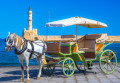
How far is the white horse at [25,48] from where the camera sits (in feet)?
27.7

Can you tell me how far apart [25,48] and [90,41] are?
3.24m

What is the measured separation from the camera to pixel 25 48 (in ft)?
28.7

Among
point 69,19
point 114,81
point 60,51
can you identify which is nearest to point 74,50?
point 60,51

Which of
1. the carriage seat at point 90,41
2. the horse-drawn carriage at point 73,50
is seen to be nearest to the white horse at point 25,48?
the horse-drawn carriage at point 73,50

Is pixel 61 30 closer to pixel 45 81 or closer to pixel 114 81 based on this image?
pixel 45 81

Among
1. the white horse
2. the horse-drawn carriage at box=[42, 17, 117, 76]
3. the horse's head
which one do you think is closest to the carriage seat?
the horse-drawn carriage at box=[42, 17, 117, 76]

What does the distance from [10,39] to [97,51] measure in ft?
11.8

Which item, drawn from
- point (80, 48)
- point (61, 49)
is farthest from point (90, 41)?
point (61, 49)

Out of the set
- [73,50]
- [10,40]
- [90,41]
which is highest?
[90,41]

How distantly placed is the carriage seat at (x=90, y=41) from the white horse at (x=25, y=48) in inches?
77.7

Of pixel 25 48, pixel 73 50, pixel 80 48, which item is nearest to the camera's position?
pixel 25 48

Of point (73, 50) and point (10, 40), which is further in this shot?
point (73, 50)

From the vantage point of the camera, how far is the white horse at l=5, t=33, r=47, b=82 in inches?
332

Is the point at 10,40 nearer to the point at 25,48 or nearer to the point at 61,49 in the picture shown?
the point at 25,48
